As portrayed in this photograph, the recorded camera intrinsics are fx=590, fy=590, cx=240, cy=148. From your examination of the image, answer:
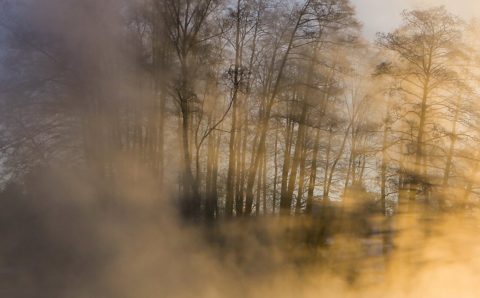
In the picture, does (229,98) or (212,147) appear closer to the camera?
(229,98)

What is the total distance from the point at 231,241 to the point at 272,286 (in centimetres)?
211

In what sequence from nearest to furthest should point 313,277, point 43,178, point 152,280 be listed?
point 152,280 < point 313,277 < point 43,178

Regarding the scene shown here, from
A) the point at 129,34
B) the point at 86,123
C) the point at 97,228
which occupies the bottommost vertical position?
the point at 97,228

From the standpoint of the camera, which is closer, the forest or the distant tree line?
the forest

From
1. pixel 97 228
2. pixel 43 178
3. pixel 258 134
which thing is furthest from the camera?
pixel 258 134

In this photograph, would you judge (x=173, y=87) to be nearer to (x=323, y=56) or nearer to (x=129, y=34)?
(x=129, y=34)

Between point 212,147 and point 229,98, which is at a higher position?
point 229,98

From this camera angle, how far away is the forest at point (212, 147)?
964 cm

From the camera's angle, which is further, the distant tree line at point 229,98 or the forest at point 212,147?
the distant tree line at point 229,98

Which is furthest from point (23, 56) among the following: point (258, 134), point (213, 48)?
point (258, 134)

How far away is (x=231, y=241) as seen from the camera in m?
11.6

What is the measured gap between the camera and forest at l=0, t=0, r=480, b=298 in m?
9.64

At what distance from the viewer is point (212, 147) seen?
16500 mm

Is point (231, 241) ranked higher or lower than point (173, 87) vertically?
lower
